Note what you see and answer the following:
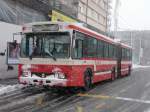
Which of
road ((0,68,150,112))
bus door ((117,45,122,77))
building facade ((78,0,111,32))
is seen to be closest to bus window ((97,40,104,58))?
road ((0,68,150,112))

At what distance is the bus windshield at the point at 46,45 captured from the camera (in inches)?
607

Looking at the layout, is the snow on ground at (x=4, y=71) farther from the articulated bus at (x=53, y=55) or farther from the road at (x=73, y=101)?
the articulated bus at (x=53, y=55)

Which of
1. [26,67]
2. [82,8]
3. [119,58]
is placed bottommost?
[26,67]

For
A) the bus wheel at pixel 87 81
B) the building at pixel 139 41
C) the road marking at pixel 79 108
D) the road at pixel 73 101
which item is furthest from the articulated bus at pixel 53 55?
the building at pixel 139 41

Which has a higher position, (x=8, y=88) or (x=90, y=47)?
(x=90, y=47)

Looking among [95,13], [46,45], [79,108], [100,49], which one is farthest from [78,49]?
[95,13]

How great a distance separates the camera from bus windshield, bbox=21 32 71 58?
1543 centimetres

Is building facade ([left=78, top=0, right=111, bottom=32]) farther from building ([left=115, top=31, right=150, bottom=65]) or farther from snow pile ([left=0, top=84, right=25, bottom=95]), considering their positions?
building ([left=115, top=31, right=150, bottom=65])

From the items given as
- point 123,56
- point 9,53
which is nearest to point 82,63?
point 9,53

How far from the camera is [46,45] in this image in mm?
15625

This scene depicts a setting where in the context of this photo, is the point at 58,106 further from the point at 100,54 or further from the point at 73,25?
the point at 100,54

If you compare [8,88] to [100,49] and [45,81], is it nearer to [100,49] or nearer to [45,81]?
[45,81]

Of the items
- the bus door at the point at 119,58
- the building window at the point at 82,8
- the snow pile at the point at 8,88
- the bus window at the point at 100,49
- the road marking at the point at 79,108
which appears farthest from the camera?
the building window at the point at 82,8

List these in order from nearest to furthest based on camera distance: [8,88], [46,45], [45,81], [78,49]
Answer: [45,81]
[46,45]
[78,49]
[8,88]
